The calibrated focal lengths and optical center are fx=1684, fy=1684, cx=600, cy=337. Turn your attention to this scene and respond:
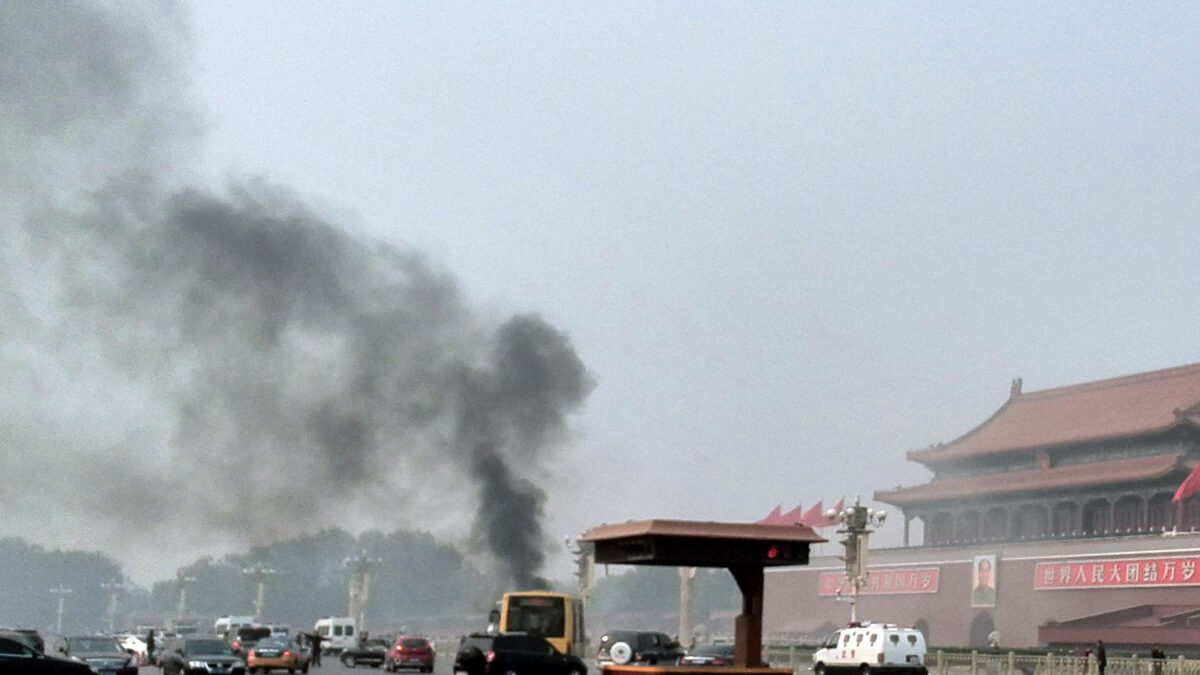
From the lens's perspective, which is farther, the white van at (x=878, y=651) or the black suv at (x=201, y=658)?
the white van at (x=878, y=651)

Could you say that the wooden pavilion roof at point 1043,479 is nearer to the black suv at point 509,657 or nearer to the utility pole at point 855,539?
the utility pole at point 855,539

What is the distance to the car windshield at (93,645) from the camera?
40.0 meters

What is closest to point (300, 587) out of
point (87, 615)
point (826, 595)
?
point (87, 615)

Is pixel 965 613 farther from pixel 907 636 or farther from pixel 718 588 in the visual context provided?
pixel 718 588

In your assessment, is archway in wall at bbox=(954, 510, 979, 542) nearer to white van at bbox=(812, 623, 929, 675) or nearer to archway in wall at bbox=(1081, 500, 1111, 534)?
archway in wall at bbox=(1081, 500, 1111, 534)

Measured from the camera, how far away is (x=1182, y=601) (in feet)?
211

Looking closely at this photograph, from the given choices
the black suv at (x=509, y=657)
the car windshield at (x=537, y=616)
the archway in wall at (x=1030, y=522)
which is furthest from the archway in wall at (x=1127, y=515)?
the black suv at (x=509, y=657)

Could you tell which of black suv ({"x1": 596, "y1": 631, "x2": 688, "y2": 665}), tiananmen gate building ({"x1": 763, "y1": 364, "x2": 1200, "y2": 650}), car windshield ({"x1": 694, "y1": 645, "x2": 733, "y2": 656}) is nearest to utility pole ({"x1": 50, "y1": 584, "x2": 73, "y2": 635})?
tiananmen gate building ({"x1": 763, "y1": 364, "x2": 1200, "y2": 650})

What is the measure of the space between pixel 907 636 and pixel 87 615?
15653 cm

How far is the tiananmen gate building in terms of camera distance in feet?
218

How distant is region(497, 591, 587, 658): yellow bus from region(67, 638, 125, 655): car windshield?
9276 millimetres

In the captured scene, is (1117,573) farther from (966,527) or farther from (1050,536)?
(966,527)

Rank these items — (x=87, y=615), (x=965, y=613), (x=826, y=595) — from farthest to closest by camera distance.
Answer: (x=87, y=615) → (x=826, y=595) → (x=965, y=613)

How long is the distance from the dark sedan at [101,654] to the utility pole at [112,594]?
13700 centimetres
